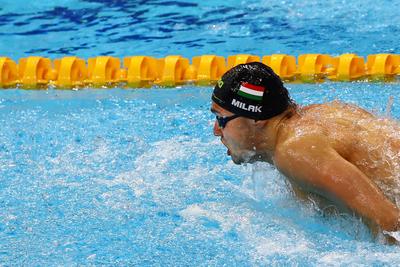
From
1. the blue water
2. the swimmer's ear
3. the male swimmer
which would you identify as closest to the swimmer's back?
the male swimmer

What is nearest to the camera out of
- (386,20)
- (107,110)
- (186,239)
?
(186,239)

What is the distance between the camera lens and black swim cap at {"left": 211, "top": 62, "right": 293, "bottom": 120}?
10.2 ft

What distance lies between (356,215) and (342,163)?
0.22 m

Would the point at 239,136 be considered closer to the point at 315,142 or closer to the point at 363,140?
the point at 315,142

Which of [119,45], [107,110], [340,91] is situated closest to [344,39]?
[340,91]

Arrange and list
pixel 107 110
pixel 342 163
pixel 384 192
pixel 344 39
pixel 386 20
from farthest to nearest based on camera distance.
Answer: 1. pixel 386 20
2. pixel 344 39
3. pixel 107 110
4. pixel 384 192
5. pixel 342 163

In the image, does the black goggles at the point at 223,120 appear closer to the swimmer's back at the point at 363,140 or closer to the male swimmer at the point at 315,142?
the male swimmer at the point at 315,142

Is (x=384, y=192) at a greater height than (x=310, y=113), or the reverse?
(x=310, y=113)

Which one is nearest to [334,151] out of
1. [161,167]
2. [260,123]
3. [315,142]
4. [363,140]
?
A: [315,142]

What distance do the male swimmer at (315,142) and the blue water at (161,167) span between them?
8.3 inches

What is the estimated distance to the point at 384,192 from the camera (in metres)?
3.12

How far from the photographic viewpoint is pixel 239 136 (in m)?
3.18

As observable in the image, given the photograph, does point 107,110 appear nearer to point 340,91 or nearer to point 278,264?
point 340,91

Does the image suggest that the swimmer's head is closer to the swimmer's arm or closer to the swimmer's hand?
the swimmer's arm
